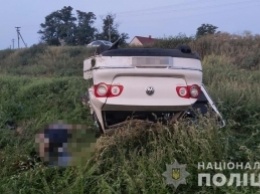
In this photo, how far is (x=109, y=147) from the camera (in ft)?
15.6

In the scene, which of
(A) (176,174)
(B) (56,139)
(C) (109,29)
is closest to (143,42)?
(C) (109,29)

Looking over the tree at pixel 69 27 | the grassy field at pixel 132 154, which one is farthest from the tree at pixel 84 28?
the grassy field at pixel 132 154

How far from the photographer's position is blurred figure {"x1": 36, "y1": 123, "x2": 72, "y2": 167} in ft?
15.4

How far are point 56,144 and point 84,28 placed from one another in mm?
37079

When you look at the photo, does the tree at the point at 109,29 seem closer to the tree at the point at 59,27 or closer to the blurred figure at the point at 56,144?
the tree at the point at 59,27

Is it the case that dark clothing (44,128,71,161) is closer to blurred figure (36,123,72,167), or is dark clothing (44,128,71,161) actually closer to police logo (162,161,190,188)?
blurred figure (36,123,72,167)

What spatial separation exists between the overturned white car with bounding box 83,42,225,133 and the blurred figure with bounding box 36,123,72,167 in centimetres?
44

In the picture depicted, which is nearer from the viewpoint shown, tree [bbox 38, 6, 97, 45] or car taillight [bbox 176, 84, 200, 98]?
car taillight [bbox 176, 84, 200, 98]

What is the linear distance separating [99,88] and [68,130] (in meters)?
0.56

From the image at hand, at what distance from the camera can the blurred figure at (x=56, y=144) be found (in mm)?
4695

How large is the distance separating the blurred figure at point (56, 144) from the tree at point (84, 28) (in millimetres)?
36412

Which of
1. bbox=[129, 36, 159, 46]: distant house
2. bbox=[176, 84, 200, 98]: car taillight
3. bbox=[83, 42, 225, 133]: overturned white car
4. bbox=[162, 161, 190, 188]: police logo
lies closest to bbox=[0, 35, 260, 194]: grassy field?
bbox=[162, 161, 190, 188]: police logo

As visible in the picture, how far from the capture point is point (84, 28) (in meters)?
41.1

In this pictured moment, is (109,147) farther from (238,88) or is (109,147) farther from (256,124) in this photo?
(238,88)
